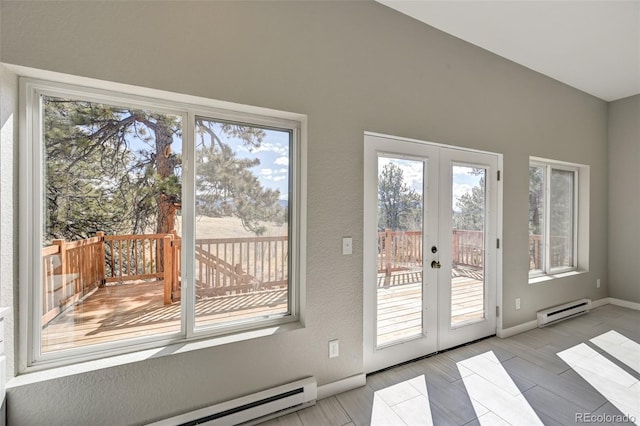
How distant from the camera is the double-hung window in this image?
11.6ft

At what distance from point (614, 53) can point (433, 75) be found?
6.93 ft

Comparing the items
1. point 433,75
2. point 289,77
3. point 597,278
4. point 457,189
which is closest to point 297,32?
point 289,77

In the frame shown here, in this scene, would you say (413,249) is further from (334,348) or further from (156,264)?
(156,264)

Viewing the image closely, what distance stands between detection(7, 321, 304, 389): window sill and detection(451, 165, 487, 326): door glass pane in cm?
171

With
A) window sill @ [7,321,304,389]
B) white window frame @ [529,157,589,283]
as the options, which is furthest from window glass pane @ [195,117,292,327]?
white window frame @ [529,157,589,283]

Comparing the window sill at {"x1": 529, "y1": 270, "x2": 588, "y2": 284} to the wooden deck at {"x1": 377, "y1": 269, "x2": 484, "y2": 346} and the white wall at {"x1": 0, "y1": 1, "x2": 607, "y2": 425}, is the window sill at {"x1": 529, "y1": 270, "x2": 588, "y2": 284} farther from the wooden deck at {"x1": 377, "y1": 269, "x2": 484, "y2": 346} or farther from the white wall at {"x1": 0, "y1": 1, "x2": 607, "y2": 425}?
the wooden deck at {"x1": 377, "y1": 269, "x2": 484, "y2": 346}

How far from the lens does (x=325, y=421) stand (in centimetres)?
180

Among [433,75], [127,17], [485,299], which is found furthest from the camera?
[485,299]

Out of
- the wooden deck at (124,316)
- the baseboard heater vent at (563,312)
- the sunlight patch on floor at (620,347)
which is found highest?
the wooden deck at (124,316)

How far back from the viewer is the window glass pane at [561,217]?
3773mm

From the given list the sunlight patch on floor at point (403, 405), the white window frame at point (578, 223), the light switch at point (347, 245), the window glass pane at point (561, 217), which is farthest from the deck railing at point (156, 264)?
the window glass pane at point (561, 217)

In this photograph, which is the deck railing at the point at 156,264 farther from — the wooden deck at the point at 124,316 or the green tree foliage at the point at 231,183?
the green tree foliage at the point at 231,183

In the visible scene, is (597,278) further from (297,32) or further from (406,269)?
(297,32)

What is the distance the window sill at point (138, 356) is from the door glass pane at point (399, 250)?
85 centimetres
